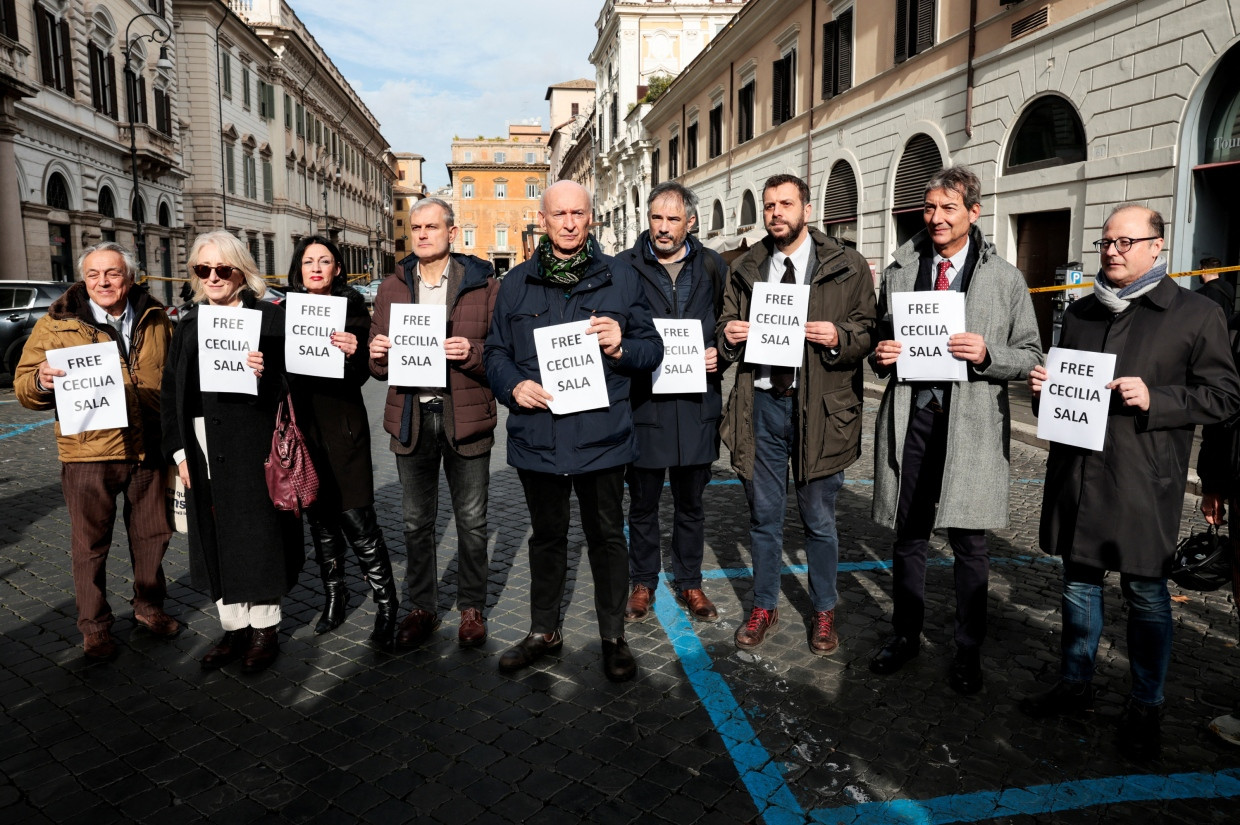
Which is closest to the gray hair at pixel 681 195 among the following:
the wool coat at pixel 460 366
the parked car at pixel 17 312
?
the wool coat at pixel 460 366

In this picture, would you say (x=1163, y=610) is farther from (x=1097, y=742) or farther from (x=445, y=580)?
(x=445, y=580)

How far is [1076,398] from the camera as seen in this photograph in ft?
10.5

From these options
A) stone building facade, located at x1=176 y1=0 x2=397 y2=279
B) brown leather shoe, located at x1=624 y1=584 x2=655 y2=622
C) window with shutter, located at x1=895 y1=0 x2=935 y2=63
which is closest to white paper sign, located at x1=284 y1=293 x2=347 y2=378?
brown leather shoe, located at x1=624 y1=584 x2=655 y2=622

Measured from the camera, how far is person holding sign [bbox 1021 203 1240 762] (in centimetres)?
305

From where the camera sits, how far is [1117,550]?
125 inches

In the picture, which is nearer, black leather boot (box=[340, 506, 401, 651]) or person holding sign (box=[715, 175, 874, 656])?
person holding sign (box=[715, 175, 874, 656])

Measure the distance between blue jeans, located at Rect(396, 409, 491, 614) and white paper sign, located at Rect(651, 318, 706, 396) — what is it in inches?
38.6

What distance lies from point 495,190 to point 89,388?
96.5 m

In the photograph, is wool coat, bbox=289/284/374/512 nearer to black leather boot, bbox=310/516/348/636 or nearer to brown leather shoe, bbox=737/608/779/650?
black leather boot, bbox=310/516/348/636

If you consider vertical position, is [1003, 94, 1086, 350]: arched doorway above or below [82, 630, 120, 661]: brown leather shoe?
above

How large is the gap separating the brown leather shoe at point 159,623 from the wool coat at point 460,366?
150 centimetres

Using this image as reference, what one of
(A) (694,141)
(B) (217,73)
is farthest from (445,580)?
(B) (217,73)

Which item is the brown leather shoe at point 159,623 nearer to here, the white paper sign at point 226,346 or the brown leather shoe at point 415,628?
the brown leather shoe at point 415,628

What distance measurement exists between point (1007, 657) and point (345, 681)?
309cm
